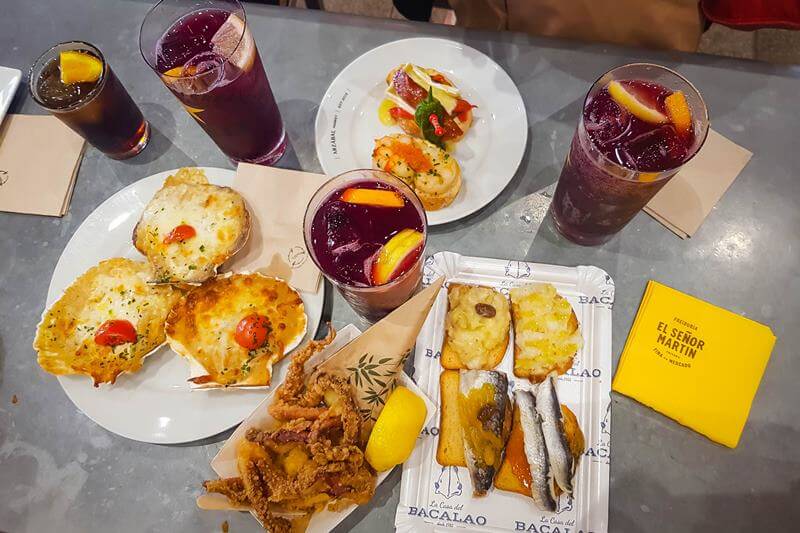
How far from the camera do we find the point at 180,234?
1.59m

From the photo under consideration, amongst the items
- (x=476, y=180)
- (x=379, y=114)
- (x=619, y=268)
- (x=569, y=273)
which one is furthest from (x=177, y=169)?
(x=619, y=268)

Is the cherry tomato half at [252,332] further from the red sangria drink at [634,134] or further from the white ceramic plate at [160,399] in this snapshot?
the red sangria drink at [634,134]

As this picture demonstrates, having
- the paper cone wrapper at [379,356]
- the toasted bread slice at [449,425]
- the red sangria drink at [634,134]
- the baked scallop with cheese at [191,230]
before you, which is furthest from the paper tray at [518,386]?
the baked scallop with cheese at [191,230]

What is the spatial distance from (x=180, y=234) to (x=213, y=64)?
486mm

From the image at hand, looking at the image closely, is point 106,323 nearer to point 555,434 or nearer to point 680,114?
point 555,434

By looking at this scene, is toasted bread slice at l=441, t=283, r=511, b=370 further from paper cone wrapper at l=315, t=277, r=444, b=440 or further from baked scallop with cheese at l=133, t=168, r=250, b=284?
baked scallop with cheese at l=133, t=168, r=250, b=284

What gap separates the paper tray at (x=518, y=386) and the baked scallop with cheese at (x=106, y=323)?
0.77 meters

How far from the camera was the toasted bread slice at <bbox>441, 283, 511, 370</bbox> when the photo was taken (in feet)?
5.03

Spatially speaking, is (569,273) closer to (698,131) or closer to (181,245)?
(698,131)

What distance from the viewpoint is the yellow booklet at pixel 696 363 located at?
1.49m

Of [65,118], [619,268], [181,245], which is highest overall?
[65,118]

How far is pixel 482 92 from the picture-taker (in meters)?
1.82

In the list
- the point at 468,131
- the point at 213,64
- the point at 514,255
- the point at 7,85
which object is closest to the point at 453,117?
the point at 468,131

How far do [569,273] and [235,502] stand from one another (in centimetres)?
110
